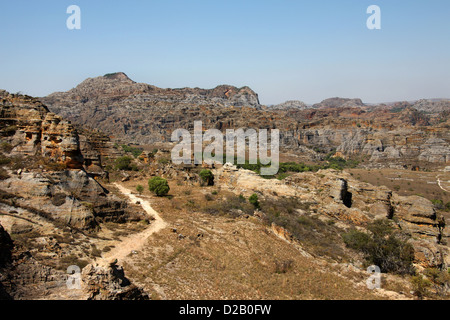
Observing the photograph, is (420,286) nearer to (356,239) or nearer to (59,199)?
(356,239)

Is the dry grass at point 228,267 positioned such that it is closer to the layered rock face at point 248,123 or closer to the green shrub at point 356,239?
the green shrub at point 356,239

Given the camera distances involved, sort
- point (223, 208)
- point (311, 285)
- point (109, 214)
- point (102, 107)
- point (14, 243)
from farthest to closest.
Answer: point (102, 107)
point (223, 208)
point (109, 214)
point (311, 285)
point (14, 243)

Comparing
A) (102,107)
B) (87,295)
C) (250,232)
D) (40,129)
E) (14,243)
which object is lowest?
(250,232)

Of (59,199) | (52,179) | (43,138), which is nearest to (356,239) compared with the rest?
(59,199)

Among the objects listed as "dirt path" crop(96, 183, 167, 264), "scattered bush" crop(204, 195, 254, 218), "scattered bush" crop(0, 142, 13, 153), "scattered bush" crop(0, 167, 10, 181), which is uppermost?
"scattered bush" crop(0, 142, 13, 153)

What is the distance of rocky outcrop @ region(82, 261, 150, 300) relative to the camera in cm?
690

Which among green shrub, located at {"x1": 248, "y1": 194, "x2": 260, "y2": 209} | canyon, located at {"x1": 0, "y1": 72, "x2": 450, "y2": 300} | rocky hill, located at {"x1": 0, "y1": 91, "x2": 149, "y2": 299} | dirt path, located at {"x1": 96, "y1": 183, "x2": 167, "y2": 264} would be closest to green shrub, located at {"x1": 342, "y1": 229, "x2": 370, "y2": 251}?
canyon, located at {"x1": 0, "y1": 72, "x2": 450, "y2": 300}

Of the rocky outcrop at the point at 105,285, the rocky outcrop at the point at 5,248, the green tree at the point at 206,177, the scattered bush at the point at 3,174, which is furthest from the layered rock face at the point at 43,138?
the green tree at the point at 206,177

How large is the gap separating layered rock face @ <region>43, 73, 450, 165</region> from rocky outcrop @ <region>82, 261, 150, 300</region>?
75.7 metres

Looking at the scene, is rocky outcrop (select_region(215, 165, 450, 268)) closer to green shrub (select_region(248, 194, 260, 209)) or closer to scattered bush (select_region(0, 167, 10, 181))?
green shrub (select_region(248, 194, 260, 209))

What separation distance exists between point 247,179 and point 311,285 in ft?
59.1

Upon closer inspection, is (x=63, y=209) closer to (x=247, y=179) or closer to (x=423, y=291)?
(x=423, y=291)

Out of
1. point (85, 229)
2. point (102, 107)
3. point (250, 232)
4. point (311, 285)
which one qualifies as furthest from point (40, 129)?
point (102, 107)

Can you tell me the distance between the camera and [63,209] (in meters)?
11.0
